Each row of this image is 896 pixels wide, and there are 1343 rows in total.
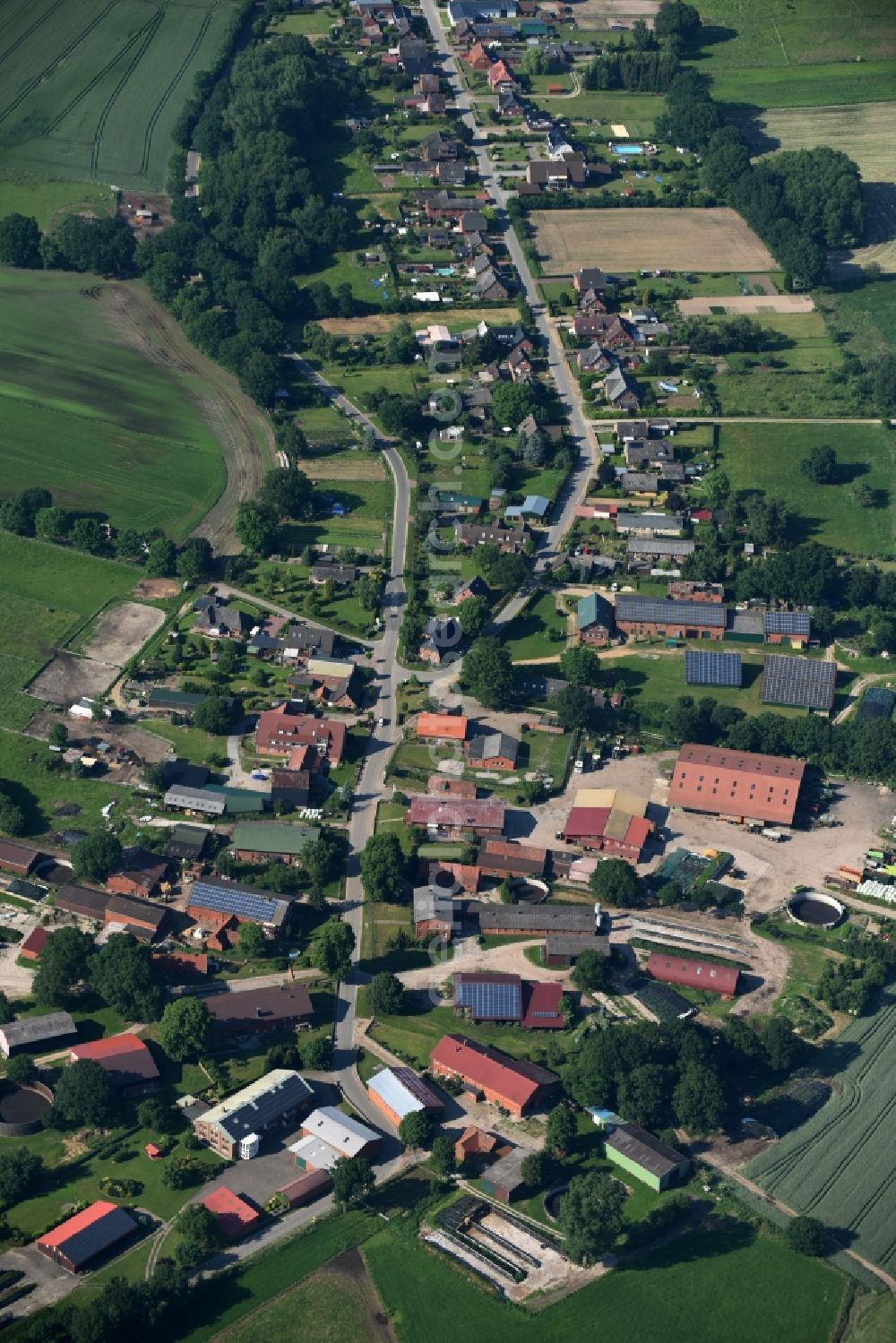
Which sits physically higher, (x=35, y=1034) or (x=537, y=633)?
(x=537, y=633)

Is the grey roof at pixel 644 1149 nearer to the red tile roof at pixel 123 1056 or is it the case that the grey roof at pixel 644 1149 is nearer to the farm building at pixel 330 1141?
the farm building at pixel 330 1141

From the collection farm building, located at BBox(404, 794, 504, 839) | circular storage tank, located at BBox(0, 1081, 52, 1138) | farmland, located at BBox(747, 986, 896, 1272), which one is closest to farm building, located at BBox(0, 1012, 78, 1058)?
circular storage tank, located at BBox(0, 1081, 52, 1138)

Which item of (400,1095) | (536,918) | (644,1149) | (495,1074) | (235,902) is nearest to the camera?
(644,1149)

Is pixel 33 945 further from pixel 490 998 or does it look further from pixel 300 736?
pixel 490 998

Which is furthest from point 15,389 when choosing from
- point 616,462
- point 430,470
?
point 616,462

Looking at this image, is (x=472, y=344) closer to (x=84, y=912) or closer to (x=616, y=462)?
(x=616, y=462)

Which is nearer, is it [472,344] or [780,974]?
[780,974]

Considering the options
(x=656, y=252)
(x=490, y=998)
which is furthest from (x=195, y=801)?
(x=656, y=252)
